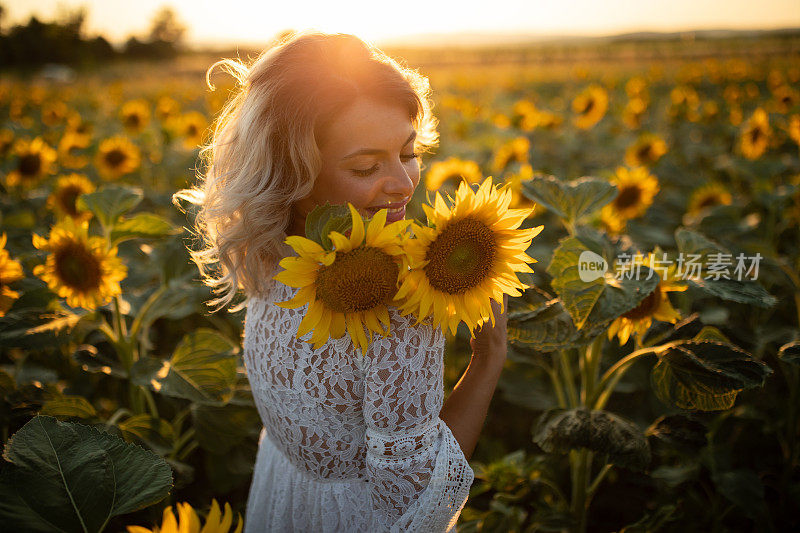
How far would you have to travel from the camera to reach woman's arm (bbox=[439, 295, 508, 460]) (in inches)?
50.9

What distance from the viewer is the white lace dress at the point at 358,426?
3.79 ft

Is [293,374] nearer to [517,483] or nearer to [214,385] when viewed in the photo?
[214,385]

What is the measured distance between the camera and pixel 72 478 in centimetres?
90

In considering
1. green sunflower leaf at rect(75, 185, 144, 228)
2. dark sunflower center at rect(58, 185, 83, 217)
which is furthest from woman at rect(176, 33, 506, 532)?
dark sunflower center at rect(58, 185, 83, 217)

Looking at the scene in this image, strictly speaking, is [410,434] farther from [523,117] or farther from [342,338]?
[523,117]

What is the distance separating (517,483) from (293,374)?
1023 millimetres

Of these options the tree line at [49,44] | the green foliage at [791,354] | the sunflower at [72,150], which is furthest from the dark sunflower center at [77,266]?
the tree line at [49,44]

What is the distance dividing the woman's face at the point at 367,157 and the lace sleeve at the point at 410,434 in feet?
1.07

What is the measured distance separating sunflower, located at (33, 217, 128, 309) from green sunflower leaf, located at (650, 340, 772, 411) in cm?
166

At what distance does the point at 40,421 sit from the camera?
0.96m

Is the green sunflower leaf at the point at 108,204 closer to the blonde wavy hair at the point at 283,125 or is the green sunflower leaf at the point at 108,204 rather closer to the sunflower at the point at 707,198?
the blonde wavy hair at the point at 283,125

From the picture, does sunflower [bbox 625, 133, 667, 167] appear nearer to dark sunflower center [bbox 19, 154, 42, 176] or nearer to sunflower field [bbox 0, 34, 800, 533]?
sunflower field [bbox 0, 34, 800, 533]

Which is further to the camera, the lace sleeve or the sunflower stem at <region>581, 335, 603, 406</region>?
the sunflower stem at <region>581, 335, 603, 406</region>

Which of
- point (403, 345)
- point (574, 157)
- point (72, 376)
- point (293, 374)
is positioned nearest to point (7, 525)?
point (293, 374)
